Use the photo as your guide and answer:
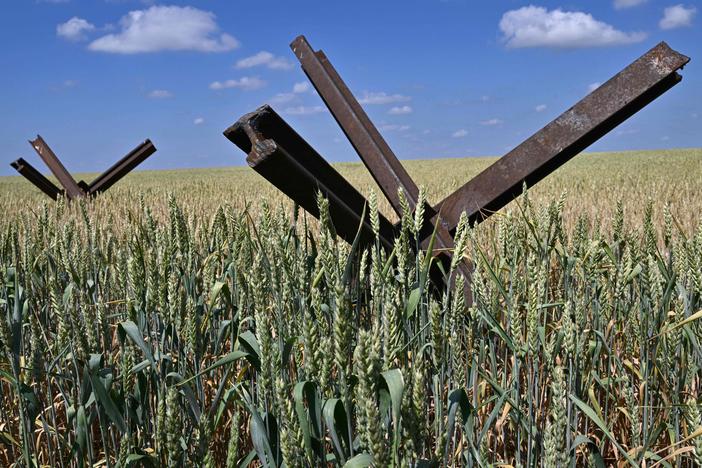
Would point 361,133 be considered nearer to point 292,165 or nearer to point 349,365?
point 292,165

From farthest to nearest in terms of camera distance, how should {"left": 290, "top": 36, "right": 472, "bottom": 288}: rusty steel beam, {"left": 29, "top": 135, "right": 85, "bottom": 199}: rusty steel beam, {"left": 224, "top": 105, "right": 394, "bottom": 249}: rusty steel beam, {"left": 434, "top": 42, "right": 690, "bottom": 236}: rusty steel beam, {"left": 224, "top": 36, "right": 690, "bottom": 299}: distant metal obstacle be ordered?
{"left": 29, "top": 135, "right": 85, "bottom": 199}: rusty steel beam, {"left": 290, "top": 36, "right": 472, "bottom": 288}: rusty steel beam, {"left": 434, "top": 42, "right": 690, "bottom": 236}: rusty steel beam, {"left": 224, "top": 36, "right": 690, "bottom": 299}: distant metal obstacle, {"left": 224, "top": 105, "right": 394, "bottom": 249}: rusty steel beam

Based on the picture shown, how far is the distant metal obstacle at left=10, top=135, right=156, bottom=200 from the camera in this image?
7.61 metres

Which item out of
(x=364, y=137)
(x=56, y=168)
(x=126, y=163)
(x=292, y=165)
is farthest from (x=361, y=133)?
(x=56, y=168)

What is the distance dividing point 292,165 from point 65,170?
6725 millimetres

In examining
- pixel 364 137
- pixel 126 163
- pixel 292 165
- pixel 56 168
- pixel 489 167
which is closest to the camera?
pixel 292 165

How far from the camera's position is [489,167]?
230 cm

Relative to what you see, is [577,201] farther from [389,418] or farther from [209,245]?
[389,418]

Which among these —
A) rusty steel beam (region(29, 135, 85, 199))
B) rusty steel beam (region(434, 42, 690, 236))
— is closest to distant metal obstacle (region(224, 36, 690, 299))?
rusty steel beam (region(434, 42, 690, 236))

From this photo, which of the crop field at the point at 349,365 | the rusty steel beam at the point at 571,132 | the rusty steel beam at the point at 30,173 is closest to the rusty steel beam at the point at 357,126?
the rusty steel beam at the point at 571,132

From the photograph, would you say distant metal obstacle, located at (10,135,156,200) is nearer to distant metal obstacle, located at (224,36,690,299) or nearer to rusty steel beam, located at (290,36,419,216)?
rusty steel beam, located at (290,36,419,216)

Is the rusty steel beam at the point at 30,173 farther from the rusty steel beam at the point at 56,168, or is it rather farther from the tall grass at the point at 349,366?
the tall grass at the point at 349,366

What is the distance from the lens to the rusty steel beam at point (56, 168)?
752 cm

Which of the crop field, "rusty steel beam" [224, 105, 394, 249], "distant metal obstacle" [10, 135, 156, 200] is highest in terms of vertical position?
"distant metal obstacle" [10, 135, 156, 200]

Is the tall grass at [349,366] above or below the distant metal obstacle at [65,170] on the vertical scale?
below
